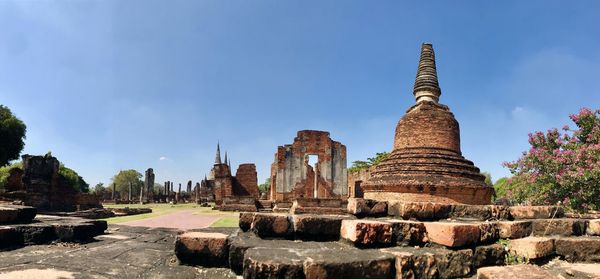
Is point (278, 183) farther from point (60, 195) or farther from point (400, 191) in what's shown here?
point (400, 191)

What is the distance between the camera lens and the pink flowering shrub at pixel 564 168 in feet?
34.4

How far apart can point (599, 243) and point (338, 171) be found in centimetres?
2085

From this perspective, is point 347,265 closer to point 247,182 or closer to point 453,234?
point 453,234

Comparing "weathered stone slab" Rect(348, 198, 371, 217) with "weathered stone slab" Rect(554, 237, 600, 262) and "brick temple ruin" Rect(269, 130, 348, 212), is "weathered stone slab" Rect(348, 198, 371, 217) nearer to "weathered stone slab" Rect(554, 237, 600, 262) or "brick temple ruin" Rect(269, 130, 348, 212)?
"weathered stone slab" Rect(554, 237, 600, 262)

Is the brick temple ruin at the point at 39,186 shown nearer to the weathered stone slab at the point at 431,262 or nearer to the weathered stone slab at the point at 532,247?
the weathered stone slab at the point at 431,262

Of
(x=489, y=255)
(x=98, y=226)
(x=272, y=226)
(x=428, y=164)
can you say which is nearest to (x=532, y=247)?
(x=489, y=255)

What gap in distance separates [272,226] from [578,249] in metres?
2.82

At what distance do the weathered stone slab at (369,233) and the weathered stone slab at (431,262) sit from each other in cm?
10

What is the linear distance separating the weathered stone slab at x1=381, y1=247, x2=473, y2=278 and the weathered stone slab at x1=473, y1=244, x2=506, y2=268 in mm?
101

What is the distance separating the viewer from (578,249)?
10.8ft

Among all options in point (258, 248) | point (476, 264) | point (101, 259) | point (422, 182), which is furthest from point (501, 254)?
point (422, 182)

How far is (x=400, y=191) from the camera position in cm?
959

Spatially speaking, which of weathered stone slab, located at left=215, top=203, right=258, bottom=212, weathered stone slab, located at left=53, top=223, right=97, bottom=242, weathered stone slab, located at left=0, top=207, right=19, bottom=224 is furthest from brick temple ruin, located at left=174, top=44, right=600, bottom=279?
weathered stone slab, located at left=215, top=203, right=258, bottom=212

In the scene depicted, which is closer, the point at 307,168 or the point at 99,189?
the point at 307,168
